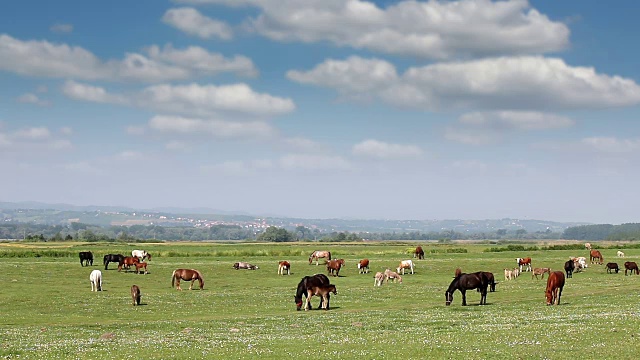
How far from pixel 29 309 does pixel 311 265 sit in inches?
1523

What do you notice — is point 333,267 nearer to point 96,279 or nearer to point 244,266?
point 244,266

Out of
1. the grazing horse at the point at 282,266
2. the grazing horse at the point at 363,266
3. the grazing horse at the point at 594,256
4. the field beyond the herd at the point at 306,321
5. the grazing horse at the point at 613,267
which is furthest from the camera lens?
the grazing horse at the point at 594,256

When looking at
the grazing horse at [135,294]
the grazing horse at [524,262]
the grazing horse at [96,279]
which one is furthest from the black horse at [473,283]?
the grazing horse at [524,262]

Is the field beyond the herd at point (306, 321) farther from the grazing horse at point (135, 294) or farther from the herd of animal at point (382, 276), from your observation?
the herd of animal at point (382, 276)

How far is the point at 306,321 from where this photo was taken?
1240 inches

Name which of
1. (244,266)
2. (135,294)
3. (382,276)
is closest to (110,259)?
(244,266)

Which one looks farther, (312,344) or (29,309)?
(29,309)

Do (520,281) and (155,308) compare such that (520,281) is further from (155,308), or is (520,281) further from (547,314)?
(155,308)

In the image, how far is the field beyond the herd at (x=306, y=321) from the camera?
21.5 metres

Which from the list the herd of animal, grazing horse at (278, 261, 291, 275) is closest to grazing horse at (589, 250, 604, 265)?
the herd of animal

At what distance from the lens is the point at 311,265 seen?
248ft

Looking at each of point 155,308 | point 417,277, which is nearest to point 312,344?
point 155,308

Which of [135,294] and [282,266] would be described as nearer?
[135,294]

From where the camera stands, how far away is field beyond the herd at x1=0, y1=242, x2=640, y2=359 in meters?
21.5
